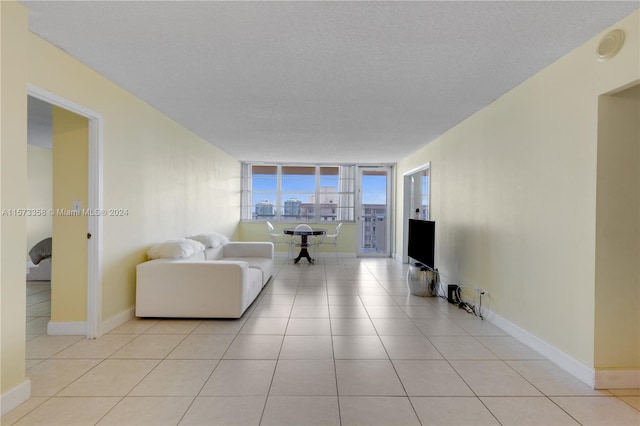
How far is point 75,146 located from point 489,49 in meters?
3.56

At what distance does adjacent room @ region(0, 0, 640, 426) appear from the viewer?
1871mm

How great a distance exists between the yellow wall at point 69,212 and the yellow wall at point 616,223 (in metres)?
4.07

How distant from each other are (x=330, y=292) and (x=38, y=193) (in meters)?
5.26

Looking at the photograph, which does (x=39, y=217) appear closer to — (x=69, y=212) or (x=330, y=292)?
A: (x=69, y=212)

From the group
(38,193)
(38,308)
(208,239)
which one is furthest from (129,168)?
(38,193)

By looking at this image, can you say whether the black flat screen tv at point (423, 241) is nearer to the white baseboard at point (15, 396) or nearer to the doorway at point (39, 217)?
the white baseboard at point (15, 396)

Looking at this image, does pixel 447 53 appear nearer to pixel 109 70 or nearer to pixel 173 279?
Answer: pixel 109 70

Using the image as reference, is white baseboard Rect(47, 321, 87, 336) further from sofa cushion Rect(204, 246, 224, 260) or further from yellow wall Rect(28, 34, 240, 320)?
sofa cushion Rect(204, 246, 224, 260)

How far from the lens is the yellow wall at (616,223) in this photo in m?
2.08

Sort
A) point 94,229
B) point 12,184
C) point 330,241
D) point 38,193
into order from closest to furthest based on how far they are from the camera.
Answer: point 12,184 → point 94,229 → point 38,193 → point 330,241

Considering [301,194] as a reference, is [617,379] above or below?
below

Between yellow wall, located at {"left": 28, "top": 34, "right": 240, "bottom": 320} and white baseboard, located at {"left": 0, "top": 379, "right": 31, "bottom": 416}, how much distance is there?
42.3 inches

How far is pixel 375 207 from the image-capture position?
27.3ft

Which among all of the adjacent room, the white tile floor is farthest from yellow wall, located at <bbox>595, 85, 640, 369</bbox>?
the white tile floor
